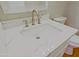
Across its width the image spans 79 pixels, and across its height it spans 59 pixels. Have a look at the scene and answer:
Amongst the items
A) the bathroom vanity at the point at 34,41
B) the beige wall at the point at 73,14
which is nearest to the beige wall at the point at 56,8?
the beige wall at the point at 73,14

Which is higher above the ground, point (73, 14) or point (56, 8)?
point (56, 8)

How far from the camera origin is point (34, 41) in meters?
1.18

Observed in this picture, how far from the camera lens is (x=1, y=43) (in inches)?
43.0

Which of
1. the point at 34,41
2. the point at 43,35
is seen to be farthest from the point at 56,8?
the point at 34,41

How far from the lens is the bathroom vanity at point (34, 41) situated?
0.95 meters

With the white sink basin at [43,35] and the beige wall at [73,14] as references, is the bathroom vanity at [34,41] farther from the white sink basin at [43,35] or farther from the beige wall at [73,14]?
the beige wall at [73,14]

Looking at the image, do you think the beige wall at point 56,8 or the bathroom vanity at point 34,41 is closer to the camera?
the bathroom vanity at point 34,41

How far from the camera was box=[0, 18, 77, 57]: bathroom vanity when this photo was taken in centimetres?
95

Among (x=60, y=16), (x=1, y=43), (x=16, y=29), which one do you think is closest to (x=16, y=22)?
(x=16, y=29)

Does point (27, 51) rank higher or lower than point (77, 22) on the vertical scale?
higher

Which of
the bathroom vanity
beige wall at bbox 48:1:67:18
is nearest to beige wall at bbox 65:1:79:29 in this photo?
beige wall at bbox 48:1:67:18

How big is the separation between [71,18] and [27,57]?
1.93m

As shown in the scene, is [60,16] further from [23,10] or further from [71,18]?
[23,10]

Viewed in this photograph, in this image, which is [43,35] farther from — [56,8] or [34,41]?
[56,8]
